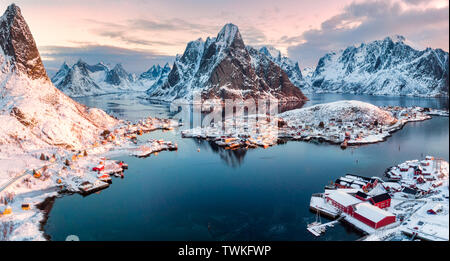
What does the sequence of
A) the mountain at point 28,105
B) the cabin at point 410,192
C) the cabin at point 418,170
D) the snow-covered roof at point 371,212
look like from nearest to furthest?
the snow-covered roof at point 371,212, the cabin at point 410,192, the cabin at point 418,170, the mountain at point 28,105

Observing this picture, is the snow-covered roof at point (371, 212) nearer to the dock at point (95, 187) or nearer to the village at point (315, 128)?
the dock at point (95, 187)

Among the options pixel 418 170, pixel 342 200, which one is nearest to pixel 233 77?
pixel 418 170

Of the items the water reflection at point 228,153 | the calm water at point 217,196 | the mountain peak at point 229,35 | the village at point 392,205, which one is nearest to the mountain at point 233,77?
the mountain peak at point 229,35

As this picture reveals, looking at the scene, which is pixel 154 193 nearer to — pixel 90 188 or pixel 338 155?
pixel 90 188

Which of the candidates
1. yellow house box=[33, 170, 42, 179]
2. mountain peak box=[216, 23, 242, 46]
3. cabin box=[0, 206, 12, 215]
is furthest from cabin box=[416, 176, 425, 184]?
mountain peak box=[216, 23, 242, 46]

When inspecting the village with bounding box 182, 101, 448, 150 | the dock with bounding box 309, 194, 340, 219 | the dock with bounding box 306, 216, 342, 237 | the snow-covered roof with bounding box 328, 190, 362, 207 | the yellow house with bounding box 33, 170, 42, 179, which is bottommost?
the dock with bounding box 306, 216, 342, 237

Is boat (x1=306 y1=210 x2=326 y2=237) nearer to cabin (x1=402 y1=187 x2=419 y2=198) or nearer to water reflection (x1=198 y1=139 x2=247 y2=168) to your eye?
cabin (x1=402 y1=187 x2=419 y2=198)

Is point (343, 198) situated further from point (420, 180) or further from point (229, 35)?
point (229, 35)
